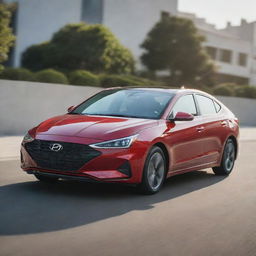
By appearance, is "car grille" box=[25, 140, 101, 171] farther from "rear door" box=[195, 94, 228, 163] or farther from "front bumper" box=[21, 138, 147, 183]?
"rear door" box=[195, 94, 228, 163]

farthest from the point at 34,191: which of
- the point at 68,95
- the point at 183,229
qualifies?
the point at 68,95

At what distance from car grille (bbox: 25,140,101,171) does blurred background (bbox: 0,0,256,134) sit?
9549 mm

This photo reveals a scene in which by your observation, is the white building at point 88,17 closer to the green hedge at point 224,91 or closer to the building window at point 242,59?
the green hedge at point 224,91

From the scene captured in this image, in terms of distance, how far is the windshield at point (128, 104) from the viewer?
332 inches

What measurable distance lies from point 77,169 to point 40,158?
1.75ft

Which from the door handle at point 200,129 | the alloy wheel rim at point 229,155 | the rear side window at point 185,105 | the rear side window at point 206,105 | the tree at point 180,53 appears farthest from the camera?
the tree at point 180,53

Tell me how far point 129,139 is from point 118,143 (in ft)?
0.54

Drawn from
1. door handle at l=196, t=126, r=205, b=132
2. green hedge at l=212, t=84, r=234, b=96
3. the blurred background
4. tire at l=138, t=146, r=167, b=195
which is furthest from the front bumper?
green hedge at l=212, t=84, r=234, b=96

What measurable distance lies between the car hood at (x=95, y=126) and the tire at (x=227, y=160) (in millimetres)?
2595

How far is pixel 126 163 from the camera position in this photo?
24.2ft

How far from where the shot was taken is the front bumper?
7.25 metres

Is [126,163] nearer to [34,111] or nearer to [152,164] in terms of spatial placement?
[152,164]

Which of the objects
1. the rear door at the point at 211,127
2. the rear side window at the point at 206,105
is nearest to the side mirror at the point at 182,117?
the rear door at the point at 211,127

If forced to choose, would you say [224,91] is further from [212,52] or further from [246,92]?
[212,52]
